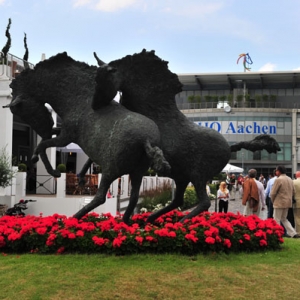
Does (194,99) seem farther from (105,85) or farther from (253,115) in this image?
(105,85)

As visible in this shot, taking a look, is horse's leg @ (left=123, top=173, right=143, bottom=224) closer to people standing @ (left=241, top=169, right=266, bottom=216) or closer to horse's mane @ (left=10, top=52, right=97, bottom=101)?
horse's mane @ (left=10, top=52, right=97, bottom=101)

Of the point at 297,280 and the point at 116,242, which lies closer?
the point at 297,280

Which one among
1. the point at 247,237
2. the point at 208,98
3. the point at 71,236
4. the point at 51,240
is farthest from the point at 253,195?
the point at 208,98

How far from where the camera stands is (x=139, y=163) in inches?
267

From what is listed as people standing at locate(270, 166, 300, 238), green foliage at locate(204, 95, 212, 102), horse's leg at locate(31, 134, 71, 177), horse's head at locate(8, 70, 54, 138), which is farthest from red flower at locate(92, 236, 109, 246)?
green foliage at locate(204, 95, 212, 102)

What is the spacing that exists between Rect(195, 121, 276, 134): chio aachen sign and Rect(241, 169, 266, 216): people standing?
145ft

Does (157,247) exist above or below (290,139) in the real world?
below

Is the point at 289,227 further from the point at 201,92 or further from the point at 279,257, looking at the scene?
the point at 201,92

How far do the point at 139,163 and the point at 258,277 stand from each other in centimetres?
239

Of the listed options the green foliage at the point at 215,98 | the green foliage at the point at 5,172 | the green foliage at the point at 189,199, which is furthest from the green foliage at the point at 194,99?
the green foliage at the point at 5,172

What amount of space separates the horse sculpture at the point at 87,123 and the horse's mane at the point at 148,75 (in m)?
0.46

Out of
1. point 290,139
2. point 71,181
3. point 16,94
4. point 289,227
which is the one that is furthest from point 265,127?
point 16,94

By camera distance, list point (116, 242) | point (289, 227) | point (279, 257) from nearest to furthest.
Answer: point (116, 242)
point (279, 257)
point (289, 227)

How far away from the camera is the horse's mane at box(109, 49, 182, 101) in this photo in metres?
6.90
